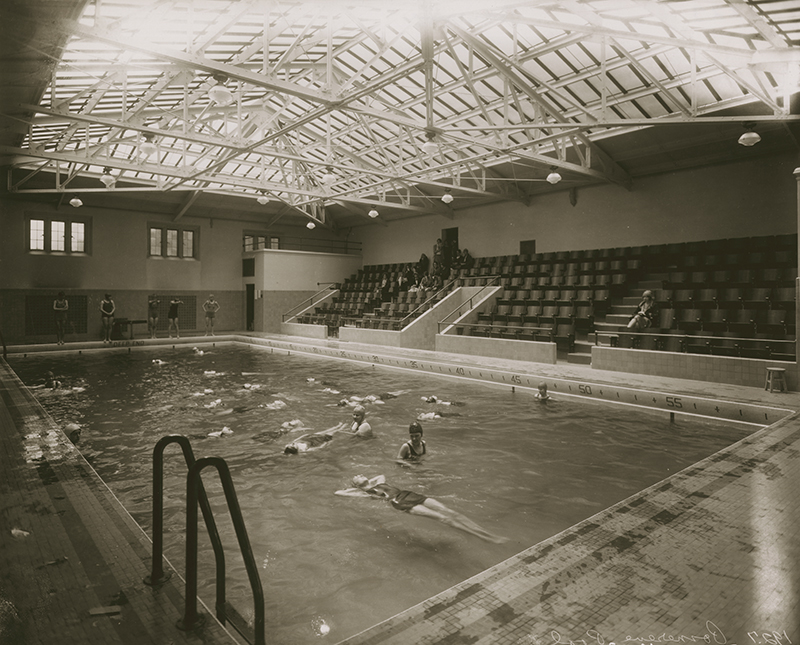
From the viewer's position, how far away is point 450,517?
13.8 feet

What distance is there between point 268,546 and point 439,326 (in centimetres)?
1162

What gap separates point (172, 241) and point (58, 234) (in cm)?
425

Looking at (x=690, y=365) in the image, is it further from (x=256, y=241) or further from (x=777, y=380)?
(x=256, y=241)

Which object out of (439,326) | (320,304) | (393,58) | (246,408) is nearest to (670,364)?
(439,326)

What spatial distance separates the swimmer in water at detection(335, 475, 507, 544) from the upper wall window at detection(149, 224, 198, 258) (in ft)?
65.6

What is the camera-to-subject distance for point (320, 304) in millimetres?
23453

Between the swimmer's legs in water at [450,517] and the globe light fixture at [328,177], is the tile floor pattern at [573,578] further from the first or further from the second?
the globe light fixture at [328,177]

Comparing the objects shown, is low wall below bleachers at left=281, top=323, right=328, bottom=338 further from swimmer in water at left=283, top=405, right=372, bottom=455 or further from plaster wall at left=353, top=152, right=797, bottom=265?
swimmer in water at left=283, top=405, right=372, bottom=455

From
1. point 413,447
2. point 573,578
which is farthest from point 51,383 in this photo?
point 573,578

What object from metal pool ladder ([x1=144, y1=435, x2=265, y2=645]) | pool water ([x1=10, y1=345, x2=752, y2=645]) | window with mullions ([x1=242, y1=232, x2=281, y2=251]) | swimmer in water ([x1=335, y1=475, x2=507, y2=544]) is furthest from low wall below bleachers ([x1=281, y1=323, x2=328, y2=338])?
metal pool ladder ([x1=144, y1=435, x2=265, y2=645])

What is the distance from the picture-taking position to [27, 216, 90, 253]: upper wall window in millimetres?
18484

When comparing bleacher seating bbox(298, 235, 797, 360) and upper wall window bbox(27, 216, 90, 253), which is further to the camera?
upper wall window bbox(27, 216, 90, 253)

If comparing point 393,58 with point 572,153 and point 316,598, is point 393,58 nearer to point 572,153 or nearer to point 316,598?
point 572,153

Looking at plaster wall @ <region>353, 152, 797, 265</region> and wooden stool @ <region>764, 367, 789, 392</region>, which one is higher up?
plaster wall @ <region>353, 152, 797, 265</region>
